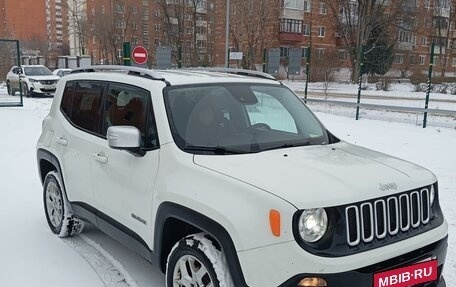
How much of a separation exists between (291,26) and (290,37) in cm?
159

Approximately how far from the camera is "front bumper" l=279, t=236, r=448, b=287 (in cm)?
240

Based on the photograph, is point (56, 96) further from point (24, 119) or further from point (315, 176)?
point (24, 119)

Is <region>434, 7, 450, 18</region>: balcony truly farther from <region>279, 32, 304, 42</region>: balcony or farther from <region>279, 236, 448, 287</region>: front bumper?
<region>279, 236, 448, 287</region>: front bumper

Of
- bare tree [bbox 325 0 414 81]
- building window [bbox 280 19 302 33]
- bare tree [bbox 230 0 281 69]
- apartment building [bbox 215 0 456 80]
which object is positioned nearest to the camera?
bare tree [bbox 230 0 281 69]

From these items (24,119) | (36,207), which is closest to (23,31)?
(24,119)

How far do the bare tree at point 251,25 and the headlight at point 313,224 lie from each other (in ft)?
105

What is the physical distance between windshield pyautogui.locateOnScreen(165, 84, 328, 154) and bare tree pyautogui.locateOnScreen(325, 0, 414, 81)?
1488 inches

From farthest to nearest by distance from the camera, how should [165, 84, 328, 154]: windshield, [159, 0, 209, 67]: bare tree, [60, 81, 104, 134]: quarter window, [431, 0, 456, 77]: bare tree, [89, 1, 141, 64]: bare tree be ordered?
1. [89, 1, 141, 64]: bare tree
2. [159, 0, 209, 67]: bare tree
3. [431, 0, 456, 77]: bare tree
4. [60, 81, 104, 134]: quarter window
5. [165, 84, 328, 154]: windshield

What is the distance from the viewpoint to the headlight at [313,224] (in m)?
2.46

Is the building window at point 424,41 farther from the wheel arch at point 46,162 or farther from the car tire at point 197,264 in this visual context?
the car tire at point 197,264

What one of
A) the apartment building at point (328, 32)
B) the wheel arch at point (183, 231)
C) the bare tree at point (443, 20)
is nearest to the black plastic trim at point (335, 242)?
the wheel arch at point (183, 231)

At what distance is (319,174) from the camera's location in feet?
9.03

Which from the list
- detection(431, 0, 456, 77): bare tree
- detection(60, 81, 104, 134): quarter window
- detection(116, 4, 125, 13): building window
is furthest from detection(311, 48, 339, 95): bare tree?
detection(60, 81, 104, 134): quarter window

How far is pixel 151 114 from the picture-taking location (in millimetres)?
3391
